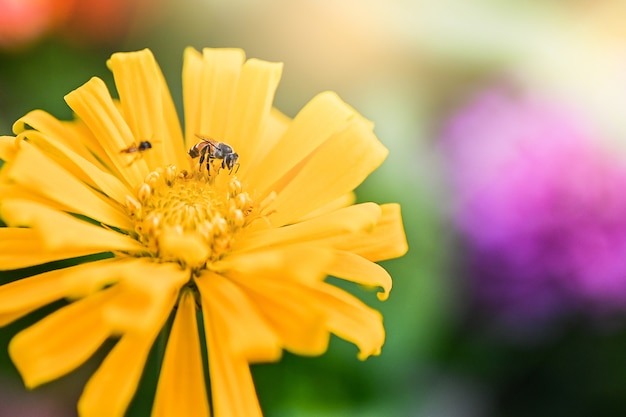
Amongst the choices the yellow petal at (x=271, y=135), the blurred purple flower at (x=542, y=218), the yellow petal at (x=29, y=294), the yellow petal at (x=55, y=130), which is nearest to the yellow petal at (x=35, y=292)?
the yellow petal at (x=29, y=294)

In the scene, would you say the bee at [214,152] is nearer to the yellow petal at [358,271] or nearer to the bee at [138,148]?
the bee at [138,148]

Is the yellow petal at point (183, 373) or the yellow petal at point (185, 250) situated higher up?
the yellow petal at point (185, 250)

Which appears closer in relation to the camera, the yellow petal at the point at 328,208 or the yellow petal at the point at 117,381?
the yellow petal at the point at 117,381

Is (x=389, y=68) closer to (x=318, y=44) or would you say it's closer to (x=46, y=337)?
(x=318, y=44)

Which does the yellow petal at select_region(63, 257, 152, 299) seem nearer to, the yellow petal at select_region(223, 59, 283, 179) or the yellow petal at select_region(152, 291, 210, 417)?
the yellow petal at select_region(152, 291, 210, 417)

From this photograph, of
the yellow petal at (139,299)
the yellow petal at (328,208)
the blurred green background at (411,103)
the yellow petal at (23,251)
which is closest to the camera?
the yellow petal at (139,299)

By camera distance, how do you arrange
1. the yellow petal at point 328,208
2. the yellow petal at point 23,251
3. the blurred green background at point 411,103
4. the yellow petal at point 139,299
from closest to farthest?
the yellow petal at point 139,299, the yellow petal at point 23,251, the yellow petal at point 328,208, the blurred green background at point 411,103

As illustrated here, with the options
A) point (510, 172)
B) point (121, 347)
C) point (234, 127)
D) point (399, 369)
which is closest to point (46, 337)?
point (121, 347)

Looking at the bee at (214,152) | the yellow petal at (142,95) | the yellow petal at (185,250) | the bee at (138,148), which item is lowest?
the yellow petal at (185,250)

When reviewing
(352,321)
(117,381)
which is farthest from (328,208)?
(117,381)

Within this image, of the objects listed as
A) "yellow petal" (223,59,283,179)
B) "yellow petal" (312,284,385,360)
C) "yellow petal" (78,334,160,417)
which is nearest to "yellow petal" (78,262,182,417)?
"yellow petal" (78,334,160,417)
